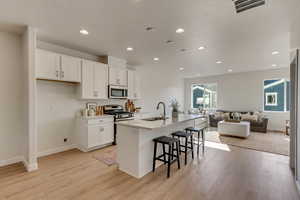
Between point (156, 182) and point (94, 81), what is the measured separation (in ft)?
9.97

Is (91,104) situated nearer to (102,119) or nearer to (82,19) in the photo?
(102,119)

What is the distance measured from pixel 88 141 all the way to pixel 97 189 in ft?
5.56

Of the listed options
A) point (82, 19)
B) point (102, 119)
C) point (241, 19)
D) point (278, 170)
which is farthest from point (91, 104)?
point (278, 170)

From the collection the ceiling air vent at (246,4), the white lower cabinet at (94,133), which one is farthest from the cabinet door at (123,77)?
the ceiling air vent at (246,4)

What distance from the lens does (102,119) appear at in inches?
158

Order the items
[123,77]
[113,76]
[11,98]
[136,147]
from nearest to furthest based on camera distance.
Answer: [136,147] < [11,98] < [113,76] < [123,77]

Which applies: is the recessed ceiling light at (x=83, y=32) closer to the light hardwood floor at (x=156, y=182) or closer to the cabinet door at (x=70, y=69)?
the cabinet door at (x=70, y=69)

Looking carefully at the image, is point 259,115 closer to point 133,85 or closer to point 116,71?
point 133,85

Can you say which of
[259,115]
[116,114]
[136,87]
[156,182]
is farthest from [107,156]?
[259,115]

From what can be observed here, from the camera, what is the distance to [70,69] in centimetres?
366

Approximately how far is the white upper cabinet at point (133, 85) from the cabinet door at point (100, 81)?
3.10 ft

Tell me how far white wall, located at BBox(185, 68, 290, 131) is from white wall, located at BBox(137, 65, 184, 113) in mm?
2134

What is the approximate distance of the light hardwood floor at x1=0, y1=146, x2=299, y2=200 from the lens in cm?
211

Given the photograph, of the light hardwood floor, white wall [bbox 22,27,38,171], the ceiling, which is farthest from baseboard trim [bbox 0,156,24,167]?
the ceiling
